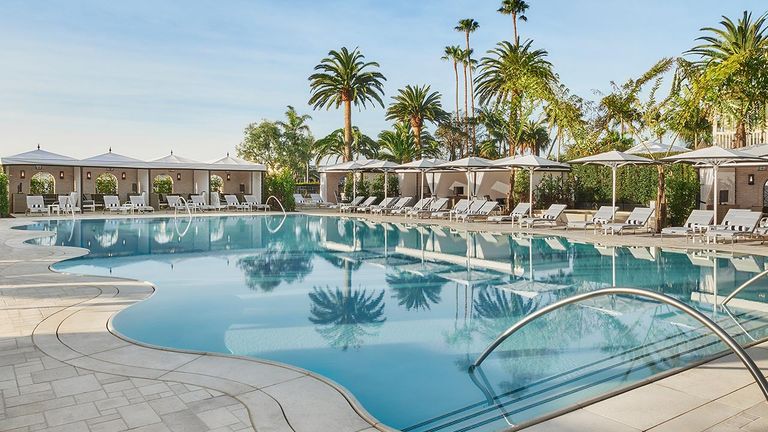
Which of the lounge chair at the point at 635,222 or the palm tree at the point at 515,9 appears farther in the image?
the palm tree at the point at 515,9

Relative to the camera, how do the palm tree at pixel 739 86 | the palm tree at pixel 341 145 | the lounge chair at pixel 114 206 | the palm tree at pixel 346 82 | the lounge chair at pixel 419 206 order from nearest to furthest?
1. the palm tree at pixel 739 86
2. the lounge chair at pixel 419 206
3. the lounge chair at pixel 114 206
4. the palm tree at pixel 346 82
5. the palm tree at pixel 341 145

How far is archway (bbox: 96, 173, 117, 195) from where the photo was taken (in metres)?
30.9

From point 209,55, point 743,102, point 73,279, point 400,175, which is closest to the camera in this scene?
point 73,279

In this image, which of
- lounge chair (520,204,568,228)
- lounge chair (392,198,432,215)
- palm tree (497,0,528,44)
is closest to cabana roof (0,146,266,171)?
lounge chair (392,198,432,215)

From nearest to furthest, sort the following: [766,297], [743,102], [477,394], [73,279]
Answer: [477,394], [766,297], [73,279], [743,102]

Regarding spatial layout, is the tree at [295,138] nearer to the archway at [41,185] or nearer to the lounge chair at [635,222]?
the archway at [41,185]

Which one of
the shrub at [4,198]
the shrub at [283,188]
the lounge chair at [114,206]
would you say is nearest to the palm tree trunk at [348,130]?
the shrub at [283,188]

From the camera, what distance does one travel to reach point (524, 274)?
1066cm

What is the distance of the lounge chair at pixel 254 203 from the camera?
97.3 ft

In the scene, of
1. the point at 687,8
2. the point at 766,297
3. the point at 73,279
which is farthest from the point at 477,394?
the point at 687,8

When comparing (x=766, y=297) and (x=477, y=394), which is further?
(x=766, y=297)

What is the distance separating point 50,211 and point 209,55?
11020 mm

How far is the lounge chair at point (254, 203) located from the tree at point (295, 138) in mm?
21614

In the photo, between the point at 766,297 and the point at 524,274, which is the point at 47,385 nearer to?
the point at 524,274
